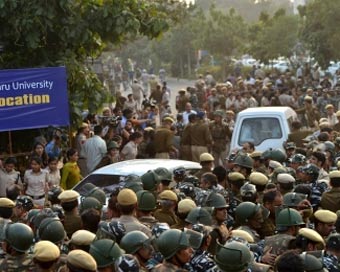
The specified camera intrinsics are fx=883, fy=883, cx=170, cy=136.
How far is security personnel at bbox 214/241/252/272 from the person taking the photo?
270 inches

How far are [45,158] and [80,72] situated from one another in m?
2.37

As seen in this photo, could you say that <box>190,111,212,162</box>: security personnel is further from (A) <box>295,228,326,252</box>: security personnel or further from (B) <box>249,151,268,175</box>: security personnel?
(A) <box>295,228,326,252</box>: security personnel

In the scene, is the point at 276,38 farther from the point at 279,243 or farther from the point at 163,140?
the point at 279,243

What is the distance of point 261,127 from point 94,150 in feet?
10.9

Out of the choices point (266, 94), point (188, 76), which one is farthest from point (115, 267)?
point (188, 76)

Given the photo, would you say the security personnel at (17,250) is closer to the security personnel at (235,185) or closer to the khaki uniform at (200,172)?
the security personnel at (235,185)

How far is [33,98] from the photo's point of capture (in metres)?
14.7

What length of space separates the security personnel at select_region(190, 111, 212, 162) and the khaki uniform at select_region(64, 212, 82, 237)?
7364 mm

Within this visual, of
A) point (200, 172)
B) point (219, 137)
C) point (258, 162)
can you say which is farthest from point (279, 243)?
point (219, 137)

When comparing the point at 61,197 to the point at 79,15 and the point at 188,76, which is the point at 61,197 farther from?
the point at 188,76

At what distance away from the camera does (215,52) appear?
44.7 metres

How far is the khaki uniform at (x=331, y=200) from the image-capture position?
400 inches

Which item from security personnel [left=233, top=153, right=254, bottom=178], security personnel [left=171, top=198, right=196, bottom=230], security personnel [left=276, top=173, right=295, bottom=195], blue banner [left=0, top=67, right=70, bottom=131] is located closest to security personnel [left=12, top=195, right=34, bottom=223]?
security personnel [left=171, top=198, right=196, bottom=230]

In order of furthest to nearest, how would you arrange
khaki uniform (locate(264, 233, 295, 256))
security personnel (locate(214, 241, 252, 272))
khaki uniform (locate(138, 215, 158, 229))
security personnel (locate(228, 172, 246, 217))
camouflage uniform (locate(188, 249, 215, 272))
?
security personnel (locate(228, 172, 246, 217)) → khaki uniform (locate(138, 215, 158, 229)) → khaki uniform (locate(264, 233, 295, 256)) → camouflage uniform (locate(188, 249, 215, 272)) → security personnel (locate(214, 241, 252, 272))
